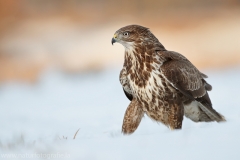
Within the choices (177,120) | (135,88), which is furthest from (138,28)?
(177,120)

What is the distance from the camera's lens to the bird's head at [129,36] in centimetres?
1044

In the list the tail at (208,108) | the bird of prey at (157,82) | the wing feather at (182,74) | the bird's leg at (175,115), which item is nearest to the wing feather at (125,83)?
the bird of prey at (157,82)

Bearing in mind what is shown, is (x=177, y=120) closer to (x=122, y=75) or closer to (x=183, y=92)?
(x=183, y=92)

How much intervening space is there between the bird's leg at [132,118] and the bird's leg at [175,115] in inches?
29.2

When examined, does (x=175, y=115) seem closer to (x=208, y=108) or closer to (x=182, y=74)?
(x=182, y=74)

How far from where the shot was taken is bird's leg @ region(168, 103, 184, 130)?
10.2 metres

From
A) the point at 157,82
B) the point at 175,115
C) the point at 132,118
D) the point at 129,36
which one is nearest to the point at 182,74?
the point at 157,82

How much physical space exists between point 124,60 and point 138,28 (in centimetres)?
59

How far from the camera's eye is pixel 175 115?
33.4ft

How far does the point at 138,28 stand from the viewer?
10500 millimetres

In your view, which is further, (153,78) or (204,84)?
(204,84)

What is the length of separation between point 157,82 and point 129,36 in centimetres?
95

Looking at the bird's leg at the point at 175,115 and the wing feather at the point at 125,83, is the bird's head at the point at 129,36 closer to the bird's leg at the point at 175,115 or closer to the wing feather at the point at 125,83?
the wing feather at the point at 125,83

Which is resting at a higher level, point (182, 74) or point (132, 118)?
point (182, 74)
